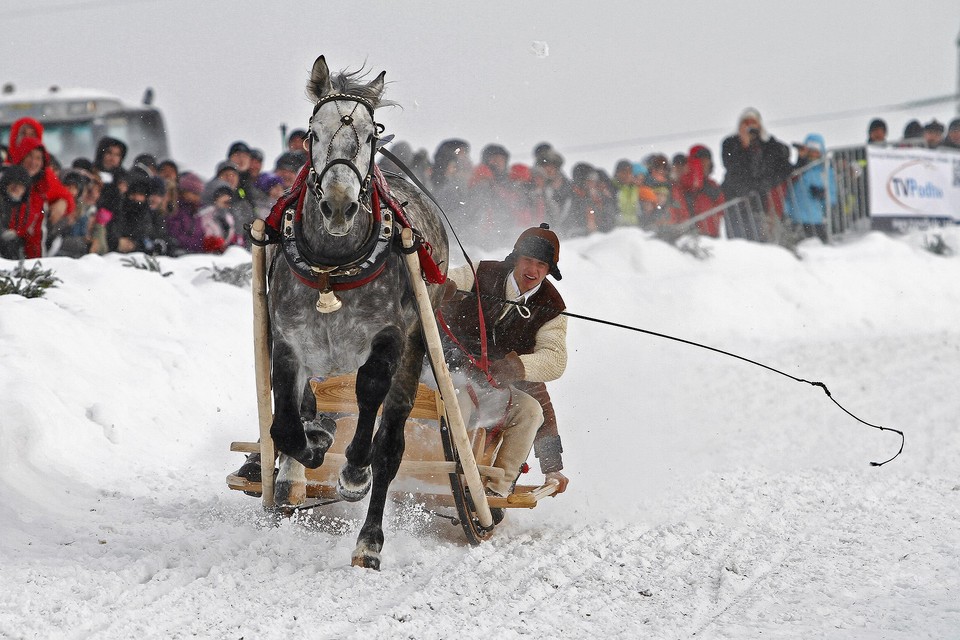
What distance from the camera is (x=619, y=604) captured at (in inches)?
161

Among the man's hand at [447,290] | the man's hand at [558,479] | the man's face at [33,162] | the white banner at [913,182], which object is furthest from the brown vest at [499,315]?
the white banner at [913,182]

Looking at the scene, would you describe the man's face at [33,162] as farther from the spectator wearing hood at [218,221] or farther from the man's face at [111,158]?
the spectator wearing hood at [218,221]

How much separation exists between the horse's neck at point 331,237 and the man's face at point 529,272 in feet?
4.96

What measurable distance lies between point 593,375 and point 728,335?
273 cm

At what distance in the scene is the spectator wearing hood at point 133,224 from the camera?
379 inches

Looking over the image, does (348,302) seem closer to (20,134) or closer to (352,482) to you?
Result: (352,482)

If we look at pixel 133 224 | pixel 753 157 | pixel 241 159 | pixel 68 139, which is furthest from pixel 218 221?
pixel 753 157

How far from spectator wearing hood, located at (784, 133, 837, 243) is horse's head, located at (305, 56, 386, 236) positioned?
1165cm

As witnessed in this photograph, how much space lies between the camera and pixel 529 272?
5.67 metres

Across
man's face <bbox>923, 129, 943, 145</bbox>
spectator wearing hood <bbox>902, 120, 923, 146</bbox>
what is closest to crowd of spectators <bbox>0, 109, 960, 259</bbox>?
man's face <bbox>923, 129, 943, 145</bbox>

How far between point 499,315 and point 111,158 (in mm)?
5901

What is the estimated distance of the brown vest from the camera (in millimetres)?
5719

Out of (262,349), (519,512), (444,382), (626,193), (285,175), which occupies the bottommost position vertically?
(519,512)

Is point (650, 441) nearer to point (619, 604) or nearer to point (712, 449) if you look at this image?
point (712, 449)
